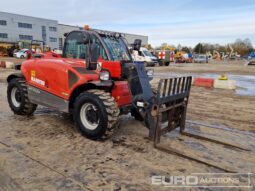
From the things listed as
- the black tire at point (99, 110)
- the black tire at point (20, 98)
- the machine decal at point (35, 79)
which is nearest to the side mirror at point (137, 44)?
the black tire at point (99, 110)

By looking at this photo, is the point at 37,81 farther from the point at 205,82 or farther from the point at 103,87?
the point at 205,82

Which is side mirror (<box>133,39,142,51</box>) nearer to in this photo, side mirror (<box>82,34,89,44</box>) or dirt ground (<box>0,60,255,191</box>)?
side mirror (<box>82,34,89,44</box>)

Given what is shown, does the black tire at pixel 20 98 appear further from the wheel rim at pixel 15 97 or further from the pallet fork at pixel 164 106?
the pallet fork at pixel 164 106

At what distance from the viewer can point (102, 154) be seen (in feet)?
14.3

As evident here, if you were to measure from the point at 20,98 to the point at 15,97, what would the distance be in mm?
300

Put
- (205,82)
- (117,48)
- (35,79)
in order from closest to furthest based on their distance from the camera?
(117,48), (35,79), (205,82)

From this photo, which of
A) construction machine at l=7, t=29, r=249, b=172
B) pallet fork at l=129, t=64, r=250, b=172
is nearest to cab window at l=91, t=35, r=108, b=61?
construction machine at l=7, t=29, r=249, b=172

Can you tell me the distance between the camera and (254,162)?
4.22 metres

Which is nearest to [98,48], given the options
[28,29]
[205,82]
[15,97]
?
[15,97]

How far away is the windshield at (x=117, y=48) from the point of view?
543 cm

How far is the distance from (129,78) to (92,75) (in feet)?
2.36

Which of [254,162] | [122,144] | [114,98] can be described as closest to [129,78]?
[114,98]

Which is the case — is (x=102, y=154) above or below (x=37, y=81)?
below

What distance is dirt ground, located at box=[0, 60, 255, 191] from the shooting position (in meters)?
3.49
